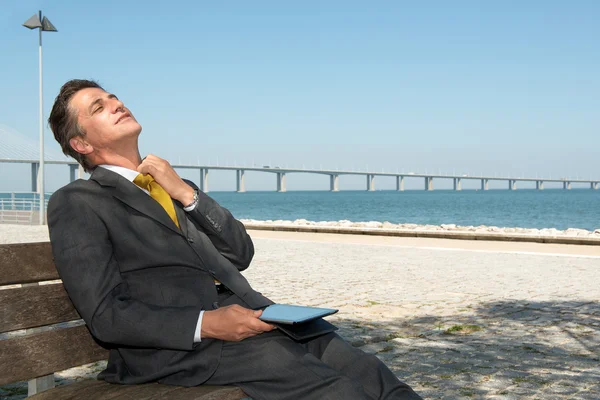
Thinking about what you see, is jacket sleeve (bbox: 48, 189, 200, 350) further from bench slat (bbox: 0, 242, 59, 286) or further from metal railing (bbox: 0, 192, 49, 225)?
metal railing (bbox: 0, 192, 49, 225)

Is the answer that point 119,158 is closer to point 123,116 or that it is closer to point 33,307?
point 123,116

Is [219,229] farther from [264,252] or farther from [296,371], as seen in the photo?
[264,252]

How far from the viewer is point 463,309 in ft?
23.0

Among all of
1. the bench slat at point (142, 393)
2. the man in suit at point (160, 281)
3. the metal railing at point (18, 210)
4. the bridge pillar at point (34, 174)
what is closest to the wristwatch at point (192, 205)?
the man in suit at point (160, 281)

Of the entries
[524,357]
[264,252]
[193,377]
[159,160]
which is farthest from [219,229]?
[264,252]

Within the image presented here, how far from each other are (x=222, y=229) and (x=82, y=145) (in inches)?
23.9

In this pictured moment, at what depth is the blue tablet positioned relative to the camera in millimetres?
2164

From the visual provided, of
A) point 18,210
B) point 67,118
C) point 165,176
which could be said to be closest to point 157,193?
point 165,176

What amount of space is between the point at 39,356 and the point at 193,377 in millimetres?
540

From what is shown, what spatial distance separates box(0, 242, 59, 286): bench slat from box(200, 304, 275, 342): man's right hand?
671 millimetres

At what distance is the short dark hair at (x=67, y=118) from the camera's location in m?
2.72

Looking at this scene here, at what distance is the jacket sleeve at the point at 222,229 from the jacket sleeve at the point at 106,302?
44cm

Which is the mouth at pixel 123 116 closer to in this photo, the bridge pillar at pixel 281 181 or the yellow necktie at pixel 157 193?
the yellow necktie at pixel 157 193

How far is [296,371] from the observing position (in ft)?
7.62
